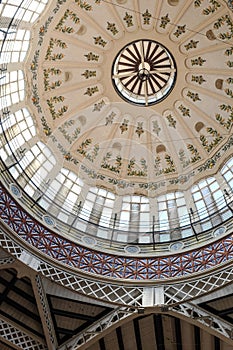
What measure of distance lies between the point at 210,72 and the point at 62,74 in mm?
7709

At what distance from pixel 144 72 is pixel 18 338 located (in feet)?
49.3

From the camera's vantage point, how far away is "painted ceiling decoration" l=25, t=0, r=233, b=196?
22328 mm

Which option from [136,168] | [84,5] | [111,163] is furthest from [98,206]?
[84,5]

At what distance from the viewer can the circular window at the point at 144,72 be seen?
24172mm

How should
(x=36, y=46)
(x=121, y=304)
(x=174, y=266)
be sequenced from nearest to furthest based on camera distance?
(x=121, y=304), (x=174, y=266), (x=36, y=46)

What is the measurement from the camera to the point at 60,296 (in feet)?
52.7

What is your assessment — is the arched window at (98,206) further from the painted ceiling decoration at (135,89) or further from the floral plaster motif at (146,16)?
the floral plaster motif at (146,16)

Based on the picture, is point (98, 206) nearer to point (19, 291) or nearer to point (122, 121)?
point (122, 121)

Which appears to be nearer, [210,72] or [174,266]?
[174,266]

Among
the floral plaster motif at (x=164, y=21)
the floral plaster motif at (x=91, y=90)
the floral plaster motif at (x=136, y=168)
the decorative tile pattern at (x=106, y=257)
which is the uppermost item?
the floral plaster motif at (x=164, y=21)

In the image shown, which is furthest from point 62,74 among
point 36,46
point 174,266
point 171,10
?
point 174,266

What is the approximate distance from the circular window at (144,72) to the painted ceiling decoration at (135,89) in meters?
0.05

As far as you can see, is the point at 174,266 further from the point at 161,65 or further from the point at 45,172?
the point at 161,65

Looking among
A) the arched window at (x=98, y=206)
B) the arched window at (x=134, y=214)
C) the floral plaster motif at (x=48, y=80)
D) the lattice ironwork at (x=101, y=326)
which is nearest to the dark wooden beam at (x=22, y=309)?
the lattice ironwork at (x=101, y=326)
